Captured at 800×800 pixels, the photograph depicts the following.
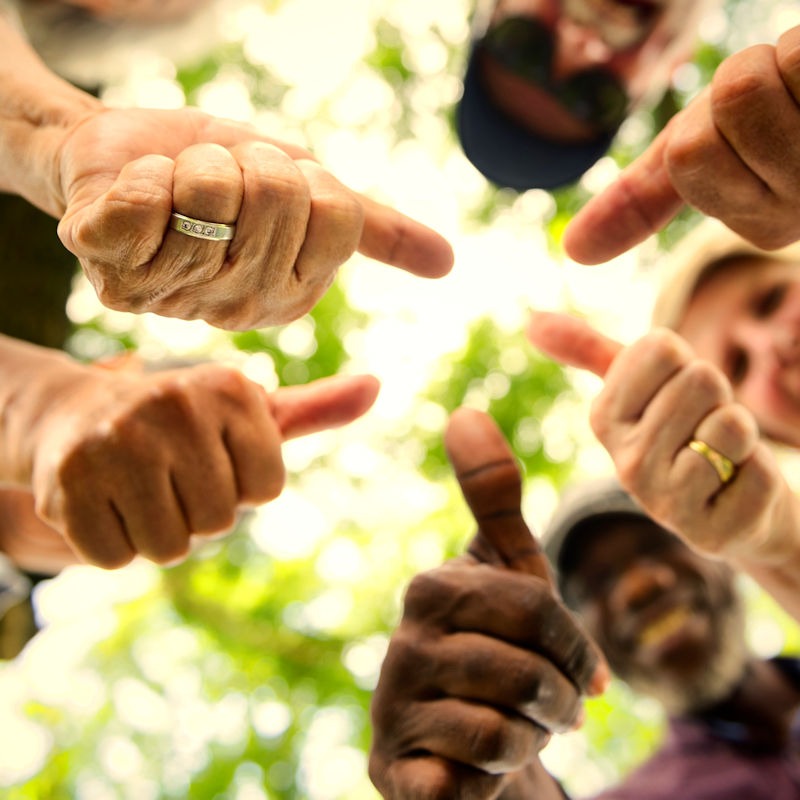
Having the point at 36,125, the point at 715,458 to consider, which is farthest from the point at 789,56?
the point at 36,125

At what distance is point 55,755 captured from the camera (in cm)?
343

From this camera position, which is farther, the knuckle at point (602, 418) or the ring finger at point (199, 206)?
the knuckle at point (602, 418)

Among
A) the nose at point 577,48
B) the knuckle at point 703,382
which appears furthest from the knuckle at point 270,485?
the nose at point 577,48

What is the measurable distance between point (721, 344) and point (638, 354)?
0.94 metres

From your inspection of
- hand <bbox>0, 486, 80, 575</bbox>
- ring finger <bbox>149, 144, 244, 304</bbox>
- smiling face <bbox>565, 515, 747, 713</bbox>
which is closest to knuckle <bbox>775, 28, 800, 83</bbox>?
ring finger <bbox>149, 144, 244, 304</bbox>

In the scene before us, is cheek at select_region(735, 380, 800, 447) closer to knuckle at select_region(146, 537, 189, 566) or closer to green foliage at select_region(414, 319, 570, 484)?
knuckle at select_region(146, 537, 189, 566)

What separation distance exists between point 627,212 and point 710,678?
1.79 metres

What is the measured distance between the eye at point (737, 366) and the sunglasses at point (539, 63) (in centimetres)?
67

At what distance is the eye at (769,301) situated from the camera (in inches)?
73.9

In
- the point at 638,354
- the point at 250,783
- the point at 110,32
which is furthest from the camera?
the point at 250,783

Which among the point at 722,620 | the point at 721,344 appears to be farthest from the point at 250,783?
the point at 721,344

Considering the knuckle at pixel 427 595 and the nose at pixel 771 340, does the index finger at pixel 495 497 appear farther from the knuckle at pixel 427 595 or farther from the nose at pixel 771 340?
the nose at pixel 771 340

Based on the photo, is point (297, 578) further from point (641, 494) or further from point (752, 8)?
point (752, 8)

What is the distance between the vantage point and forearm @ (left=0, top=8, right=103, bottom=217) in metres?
0.90
